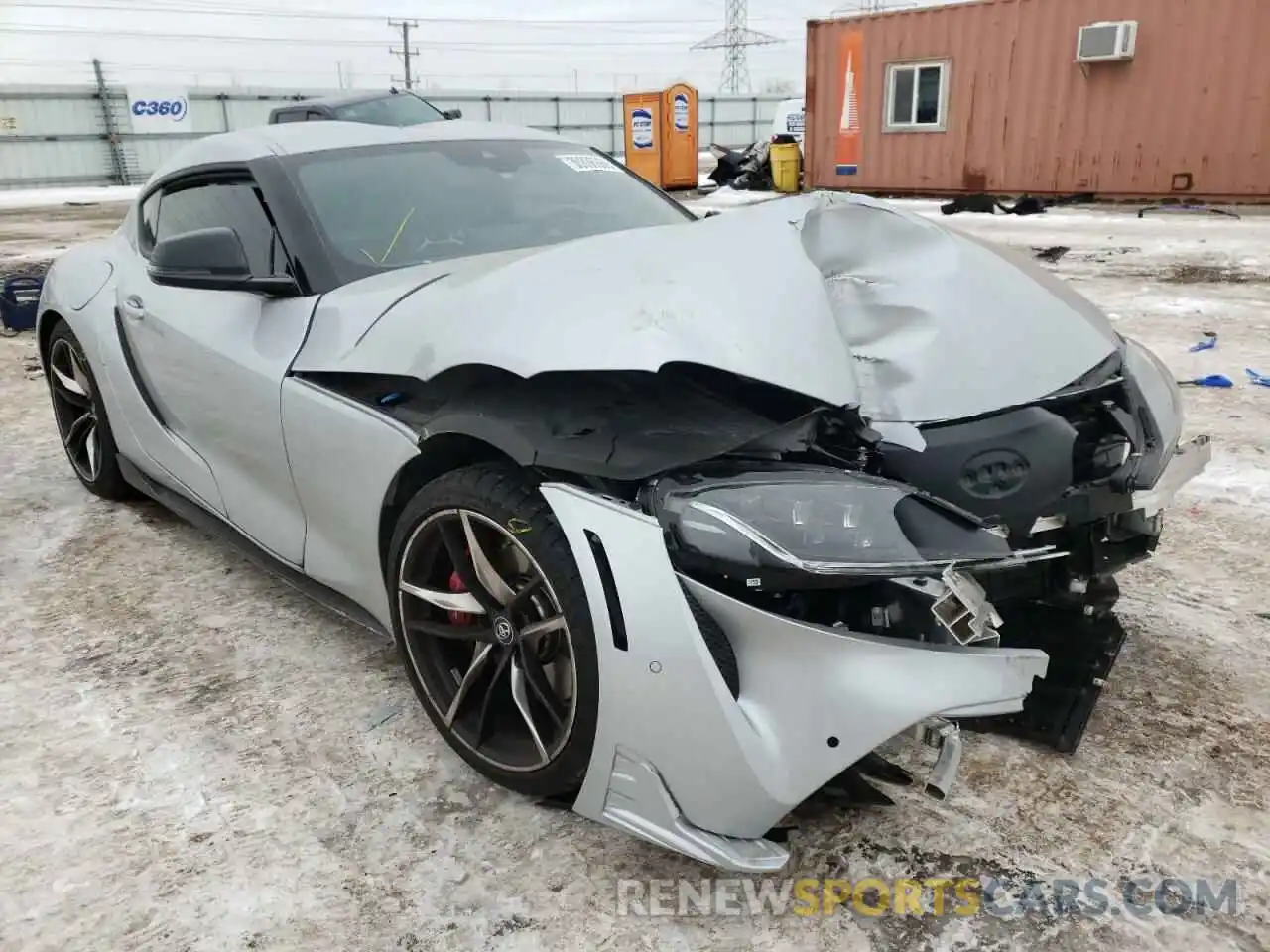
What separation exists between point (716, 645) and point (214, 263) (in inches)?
67.5

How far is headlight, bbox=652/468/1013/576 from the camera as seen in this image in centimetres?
164

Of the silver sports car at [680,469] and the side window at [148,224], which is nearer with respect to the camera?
the silver sports car at [680,469]

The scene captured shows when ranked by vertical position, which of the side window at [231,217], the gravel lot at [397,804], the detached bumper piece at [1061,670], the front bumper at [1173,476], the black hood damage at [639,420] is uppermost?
the side window at [231,217]

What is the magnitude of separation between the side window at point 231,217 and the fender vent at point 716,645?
1.61m

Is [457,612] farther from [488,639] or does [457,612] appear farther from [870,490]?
[870,490]

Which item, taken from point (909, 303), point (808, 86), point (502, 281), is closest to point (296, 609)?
point (502, 281)

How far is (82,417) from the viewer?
154 inches

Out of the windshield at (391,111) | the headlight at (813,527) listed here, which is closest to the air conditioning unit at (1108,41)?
the windshield at (391,111)

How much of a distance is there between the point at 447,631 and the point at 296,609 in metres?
1.14

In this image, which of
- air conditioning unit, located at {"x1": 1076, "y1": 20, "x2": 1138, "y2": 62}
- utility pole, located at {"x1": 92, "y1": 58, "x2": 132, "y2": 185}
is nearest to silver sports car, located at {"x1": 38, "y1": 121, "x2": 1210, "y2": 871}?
air conditioning unit, located at {"x1": 1076, "y1": 20, "x2": 1138, "y2": 62}

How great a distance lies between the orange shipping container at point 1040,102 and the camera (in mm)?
13055

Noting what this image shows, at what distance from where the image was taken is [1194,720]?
7.72ft

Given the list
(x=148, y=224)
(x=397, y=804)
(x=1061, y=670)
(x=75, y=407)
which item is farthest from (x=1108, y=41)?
(x=397, y=804)

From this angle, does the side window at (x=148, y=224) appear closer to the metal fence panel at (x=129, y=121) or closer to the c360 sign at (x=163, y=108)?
the metal fence panel at (x=129, y=121)
